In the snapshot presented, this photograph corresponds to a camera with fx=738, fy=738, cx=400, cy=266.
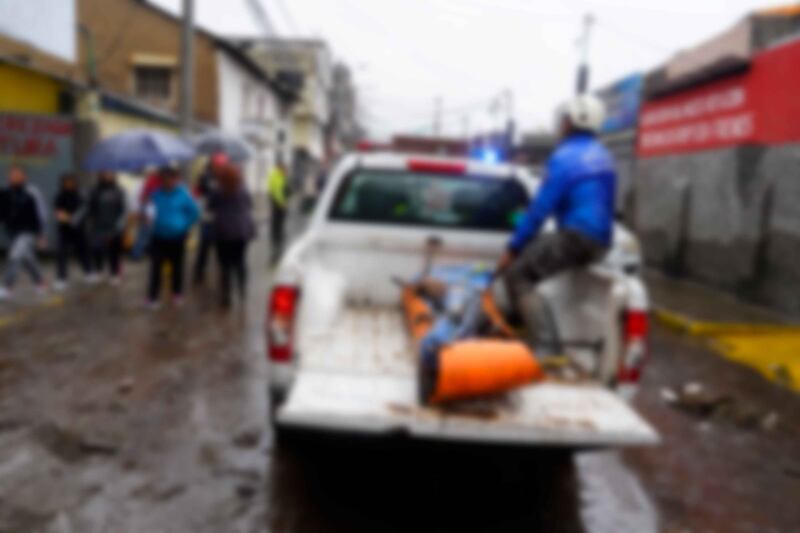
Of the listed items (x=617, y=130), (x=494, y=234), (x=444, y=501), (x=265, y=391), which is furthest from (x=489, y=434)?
(x=617, y=130)

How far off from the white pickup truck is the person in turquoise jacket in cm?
374

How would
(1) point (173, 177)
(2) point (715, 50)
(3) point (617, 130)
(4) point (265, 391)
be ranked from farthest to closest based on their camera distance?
1. (3) point (617, 130)
2. (2) point (715, 50)
3. (1) point (173, 177)
4. (4) point (265, 391)

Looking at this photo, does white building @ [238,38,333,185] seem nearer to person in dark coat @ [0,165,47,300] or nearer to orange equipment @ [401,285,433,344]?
person in dark coat @ [0,165,47,300]

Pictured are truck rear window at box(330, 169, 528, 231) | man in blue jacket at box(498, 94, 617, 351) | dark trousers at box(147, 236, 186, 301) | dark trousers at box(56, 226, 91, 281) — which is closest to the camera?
man in blue jacket at box(498, 94, 617, 351)

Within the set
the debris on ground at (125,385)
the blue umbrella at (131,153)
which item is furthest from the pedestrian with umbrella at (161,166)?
the debris on ground at (125,385)

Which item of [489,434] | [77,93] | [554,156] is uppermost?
[77,93]

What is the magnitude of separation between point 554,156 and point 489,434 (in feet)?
7.12

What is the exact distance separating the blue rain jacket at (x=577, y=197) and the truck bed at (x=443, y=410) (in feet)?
3.58

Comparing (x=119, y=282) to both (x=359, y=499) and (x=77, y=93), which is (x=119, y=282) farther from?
(x=359, y=499)

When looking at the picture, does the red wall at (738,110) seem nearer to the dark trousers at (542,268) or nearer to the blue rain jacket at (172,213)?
the dark trousers at (542,268)

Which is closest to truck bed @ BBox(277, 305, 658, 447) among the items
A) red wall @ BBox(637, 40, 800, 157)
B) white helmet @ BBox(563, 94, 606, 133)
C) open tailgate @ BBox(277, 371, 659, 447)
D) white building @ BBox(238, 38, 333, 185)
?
open tailgate @ BBox(277, 371, 659, 447)

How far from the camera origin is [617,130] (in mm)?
20625

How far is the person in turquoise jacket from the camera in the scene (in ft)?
28.0

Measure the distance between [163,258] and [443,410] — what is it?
20.7ft
